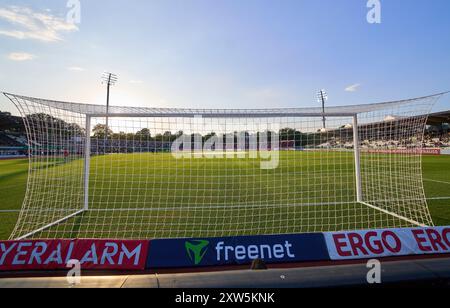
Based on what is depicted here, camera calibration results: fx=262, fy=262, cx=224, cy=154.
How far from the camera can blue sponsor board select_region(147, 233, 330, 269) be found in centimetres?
333

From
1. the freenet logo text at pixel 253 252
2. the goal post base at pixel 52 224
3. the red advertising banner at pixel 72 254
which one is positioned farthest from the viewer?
the goal post base at pixel 52 224

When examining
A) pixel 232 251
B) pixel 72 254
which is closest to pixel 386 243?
pixel 232 251

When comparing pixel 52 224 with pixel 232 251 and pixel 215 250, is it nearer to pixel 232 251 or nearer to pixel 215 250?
pixel 215 250

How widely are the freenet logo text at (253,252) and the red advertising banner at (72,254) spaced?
99 cm

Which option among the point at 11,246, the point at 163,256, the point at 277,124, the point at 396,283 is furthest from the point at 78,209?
the point at 396,283

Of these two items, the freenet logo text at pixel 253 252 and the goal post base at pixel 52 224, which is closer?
the freenet logo text at pixel 253 252

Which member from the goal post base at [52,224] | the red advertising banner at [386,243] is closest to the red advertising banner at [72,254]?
the goal post base at [52,224]

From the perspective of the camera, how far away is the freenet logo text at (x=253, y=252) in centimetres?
338

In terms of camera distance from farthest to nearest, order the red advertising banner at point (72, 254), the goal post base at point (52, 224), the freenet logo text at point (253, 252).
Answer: the goal post base at point (52, 224)
the freenet logo text at point (253, 252)
the red advertising banner at point (72, 254)

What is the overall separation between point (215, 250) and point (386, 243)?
232cm

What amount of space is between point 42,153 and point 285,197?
6032mm

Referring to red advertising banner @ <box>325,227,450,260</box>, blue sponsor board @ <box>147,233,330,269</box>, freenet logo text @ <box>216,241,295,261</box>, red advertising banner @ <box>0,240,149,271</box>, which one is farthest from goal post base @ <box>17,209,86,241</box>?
red advertising banner @ <box>325,227,450,260</box>

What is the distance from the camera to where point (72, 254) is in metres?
3.31

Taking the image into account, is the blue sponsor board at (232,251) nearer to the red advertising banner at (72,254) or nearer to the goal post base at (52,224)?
the red advertising banner at (72,254)
